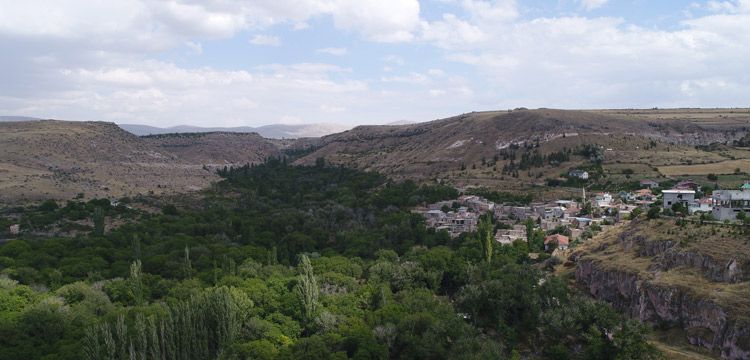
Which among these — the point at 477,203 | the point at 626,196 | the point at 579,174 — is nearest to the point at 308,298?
the point at 477,203

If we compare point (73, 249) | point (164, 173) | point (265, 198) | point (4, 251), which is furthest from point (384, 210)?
point (164, 173)

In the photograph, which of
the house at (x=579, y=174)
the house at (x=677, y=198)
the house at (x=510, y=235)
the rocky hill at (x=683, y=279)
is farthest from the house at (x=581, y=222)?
the house at (x=579, y=174)

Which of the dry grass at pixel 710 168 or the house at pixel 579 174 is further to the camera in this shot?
the house at pixel 579 174

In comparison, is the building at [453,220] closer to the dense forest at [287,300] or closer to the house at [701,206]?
the dense forest at [287,300]

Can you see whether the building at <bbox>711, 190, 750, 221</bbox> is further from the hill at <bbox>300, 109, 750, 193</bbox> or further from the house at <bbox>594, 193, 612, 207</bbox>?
the hill at <bbox>300, 109, 750, 193</bbox>

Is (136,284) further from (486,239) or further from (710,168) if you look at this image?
(710,168)
